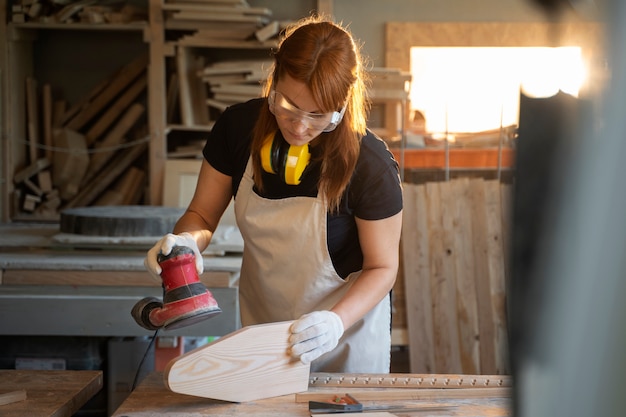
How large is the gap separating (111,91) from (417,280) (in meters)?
2.99

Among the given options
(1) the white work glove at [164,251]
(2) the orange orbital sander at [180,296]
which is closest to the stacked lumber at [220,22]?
(1) the white work glove at [164,251]

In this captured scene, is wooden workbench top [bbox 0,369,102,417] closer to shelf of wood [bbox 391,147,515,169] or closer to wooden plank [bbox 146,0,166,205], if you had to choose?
shelf of wood [bbox 391,147,515,169]

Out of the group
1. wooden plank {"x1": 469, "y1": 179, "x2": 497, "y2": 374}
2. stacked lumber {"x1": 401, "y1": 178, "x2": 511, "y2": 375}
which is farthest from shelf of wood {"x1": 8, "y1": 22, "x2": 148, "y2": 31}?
wooden plank {"x1": 469, "y1": 179, "x2": 497, "y2": 374}

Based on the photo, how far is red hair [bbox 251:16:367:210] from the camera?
2.12 metres

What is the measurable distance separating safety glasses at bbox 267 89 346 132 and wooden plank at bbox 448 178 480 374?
114 inches

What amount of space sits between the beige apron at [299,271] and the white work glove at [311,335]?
12.1 inches

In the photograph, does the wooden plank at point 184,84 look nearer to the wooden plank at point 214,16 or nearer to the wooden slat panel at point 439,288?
the wooden plank at point 214,16

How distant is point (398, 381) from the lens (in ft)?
7.27

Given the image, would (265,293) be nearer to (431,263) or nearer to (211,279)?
(211,279)

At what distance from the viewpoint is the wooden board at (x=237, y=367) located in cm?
200

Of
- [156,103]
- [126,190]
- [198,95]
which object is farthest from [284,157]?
[126,190]

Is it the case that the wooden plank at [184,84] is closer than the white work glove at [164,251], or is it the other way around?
the white work glove at [164,251]

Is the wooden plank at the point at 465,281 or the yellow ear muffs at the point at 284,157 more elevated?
the yellow ear muffs at the point at 284,157

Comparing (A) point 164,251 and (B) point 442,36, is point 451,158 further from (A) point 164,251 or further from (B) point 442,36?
(A) point 164,251
